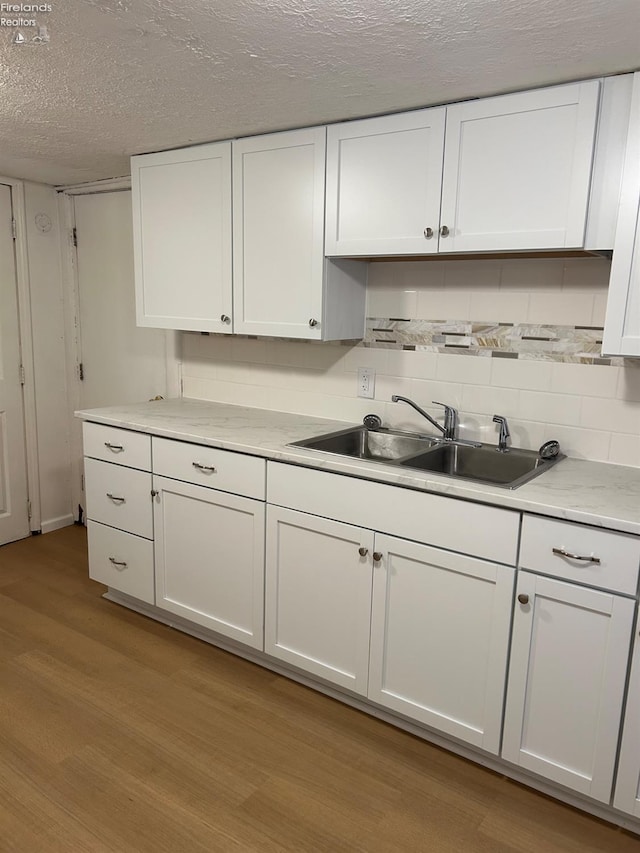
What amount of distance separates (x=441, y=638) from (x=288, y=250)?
1.59 m

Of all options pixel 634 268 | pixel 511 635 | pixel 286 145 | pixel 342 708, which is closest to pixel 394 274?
pixel 286 145

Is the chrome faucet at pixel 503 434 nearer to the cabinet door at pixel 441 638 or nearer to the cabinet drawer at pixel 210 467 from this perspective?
the cabinet door at pixel 441 638

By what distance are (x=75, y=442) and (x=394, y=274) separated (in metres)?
2.51

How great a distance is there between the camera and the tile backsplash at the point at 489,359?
89.3 inches

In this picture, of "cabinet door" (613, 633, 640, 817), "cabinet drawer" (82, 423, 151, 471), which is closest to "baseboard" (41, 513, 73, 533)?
"cabinet drawer" (82, 423, 151, 471)

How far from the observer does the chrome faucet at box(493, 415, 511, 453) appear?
94.5 inches

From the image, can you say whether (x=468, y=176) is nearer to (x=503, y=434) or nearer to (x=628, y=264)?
(x=628, y=264)

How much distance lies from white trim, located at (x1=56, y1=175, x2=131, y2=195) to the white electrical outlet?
71.1 inches

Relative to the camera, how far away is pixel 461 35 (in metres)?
1.65

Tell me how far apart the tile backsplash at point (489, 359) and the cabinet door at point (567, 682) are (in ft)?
2.19

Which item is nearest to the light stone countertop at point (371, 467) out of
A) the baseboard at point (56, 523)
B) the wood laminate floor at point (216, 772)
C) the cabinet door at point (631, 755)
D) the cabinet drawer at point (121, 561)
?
the cabinet door at point (631, 755)

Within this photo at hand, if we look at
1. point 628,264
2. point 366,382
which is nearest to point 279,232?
point 366,382

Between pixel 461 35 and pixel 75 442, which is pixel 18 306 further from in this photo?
pixel 461 35

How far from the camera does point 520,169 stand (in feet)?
6.68
